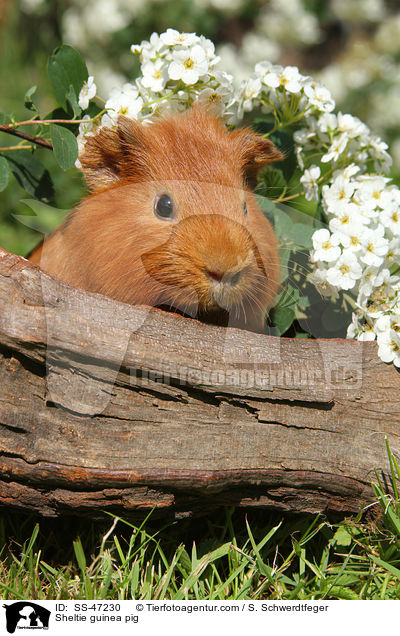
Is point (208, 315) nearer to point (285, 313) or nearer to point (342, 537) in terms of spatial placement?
point (285, 313)

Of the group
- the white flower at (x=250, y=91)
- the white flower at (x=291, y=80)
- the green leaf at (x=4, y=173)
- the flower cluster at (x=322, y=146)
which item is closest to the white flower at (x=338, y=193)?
the flower cluster at (x=322, y=146)

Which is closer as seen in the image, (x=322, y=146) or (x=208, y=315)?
(x=208, y=315)

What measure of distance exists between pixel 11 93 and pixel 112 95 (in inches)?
143

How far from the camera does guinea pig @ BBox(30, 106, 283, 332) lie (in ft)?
7.41

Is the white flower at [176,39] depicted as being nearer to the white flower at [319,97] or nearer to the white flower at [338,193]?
the white flower at [319,97]

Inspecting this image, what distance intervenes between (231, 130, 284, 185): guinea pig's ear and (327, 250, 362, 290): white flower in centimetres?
58

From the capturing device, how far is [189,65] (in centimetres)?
276

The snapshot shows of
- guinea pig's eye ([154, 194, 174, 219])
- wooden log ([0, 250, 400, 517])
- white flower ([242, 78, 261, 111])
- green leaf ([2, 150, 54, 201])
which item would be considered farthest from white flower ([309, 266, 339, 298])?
green leaf ([2, 150, 54, 201])

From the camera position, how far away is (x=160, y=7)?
634 centimetres

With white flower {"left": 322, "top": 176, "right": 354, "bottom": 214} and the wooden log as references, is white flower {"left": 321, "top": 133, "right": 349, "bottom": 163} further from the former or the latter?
the wooden log
